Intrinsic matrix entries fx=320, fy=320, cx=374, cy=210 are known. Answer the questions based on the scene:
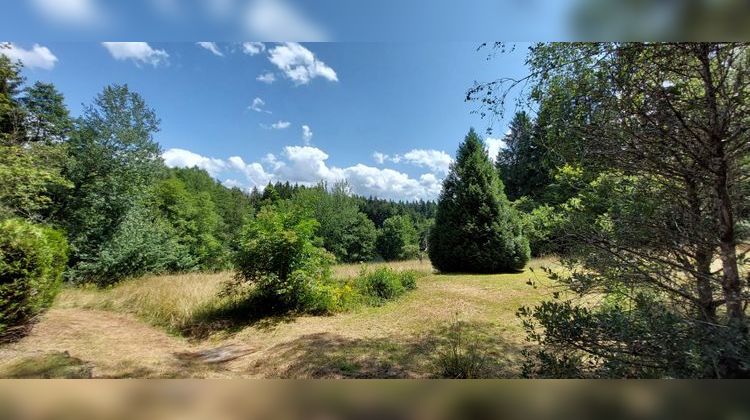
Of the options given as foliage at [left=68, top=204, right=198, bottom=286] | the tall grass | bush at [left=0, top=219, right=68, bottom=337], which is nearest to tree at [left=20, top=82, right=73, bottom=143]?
bush at [left=0, top=219, right=68, bottom=337]

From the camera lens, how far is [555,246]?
A: 1.69 m

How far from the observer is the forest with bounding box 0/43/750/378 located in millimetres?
1164

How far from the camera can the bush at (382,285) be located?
13.1 feet

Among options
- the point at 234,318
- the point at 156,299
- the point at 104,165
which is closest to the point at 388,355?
the point at 234,318

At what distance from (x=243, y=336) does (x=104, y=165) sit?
1910 mm

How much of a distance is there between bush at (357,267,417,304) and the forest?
2 centimetres

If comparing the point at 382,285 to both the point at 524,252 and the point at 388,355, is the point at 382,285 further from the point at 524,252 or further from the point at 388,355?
the point at 524,252

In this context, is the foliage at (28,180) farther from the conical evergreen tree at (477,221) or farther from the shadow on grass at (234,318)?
the conical evergreen tree at (477,221)

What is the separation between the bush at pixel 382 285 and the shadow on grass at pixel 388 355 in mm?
1131

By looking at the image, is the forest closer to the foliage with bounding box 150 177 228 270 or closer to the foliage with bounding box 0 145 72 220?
the foliage with bounding box 0 145 72 220

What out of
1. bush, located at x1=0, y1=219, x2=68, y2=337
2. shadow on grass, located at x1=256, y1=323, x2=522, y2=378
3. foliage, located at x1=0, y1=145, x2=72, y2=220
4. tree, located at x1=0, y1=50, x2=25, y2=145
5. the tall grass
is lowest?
shadow on grass, located at x1=256, y1=323, x2=522, y2=378

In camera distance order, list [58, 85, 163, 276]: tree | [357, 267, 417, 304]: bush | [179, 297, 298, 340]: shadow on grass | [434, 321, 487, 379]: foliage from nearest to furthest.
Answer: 1. [434, 321, 487, 379]: foliage
2. [58, 85, 163, 276]: tree
3. [179, 297, 298, 340]: shadow on grass
4. [357, 267, 417, 304]: bush

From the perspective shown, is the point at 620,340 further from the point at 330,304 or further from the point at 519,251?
the point at 519,251

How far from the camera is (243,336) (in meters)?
2.96
